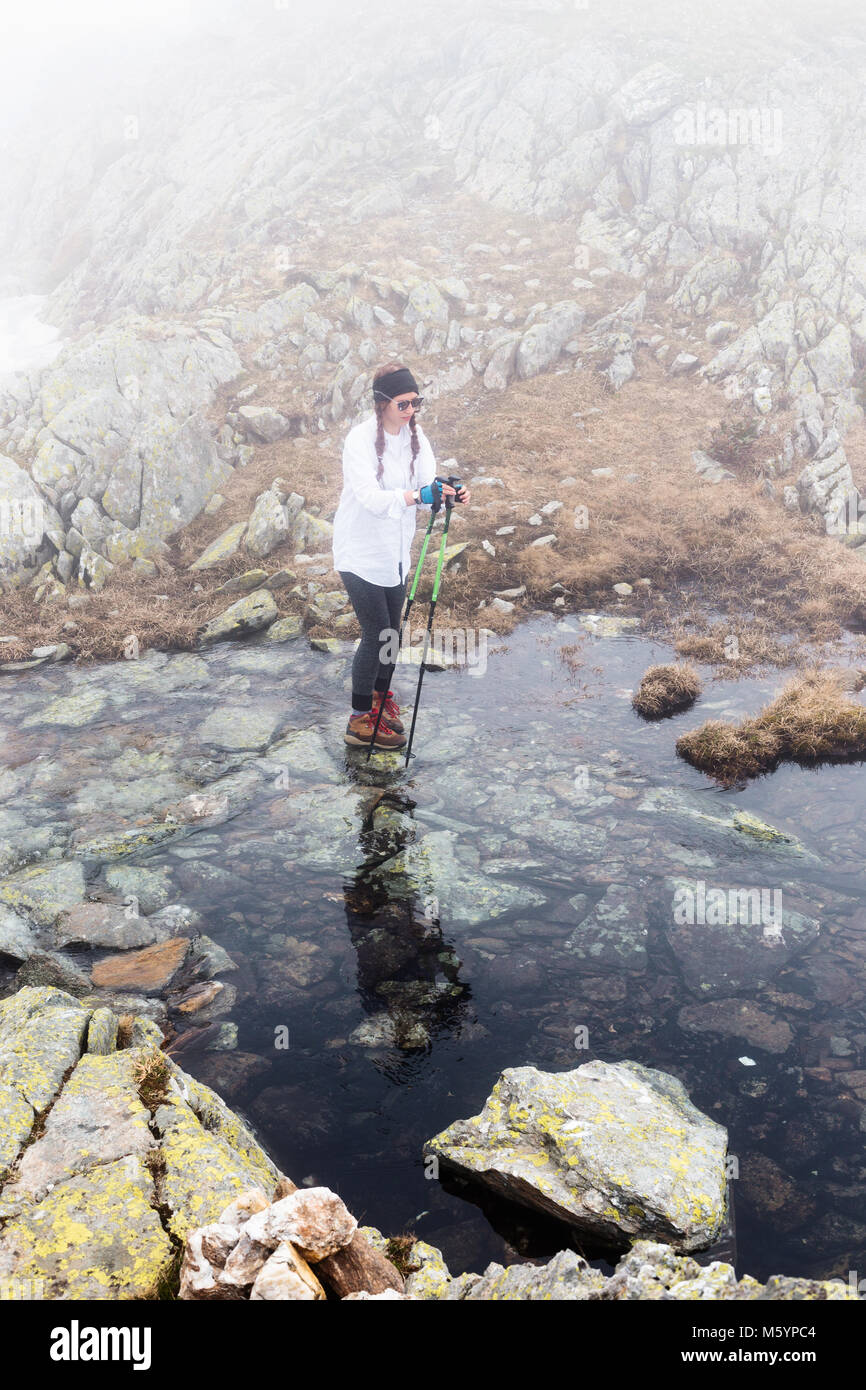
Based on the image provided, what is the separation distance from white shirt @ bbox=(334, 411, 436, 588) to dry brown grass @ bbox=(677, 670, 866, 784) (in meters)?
5.00

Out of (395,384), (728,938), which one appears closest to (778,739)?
(728,938)

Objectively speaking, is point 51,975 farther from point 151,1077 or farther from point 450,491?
point 450,491

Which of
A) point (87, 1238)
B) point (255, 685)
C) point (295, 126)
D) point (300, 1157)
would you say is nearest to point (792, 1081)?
point (300, 1157)

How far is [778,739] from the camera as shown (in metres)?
10.8

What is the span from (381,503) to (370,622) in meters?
1.68

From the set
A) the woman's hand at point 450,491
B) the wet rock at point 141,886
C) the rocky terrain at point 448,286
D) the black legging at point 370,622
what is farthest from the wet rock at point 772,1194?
the rocky terrain at point 448,286

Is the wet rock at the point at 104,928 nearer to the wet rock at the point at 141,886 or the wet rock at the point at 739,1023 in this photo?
the wet rock at the point at 141,886

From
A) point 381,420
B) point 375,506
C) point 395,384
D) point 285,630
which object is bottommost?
point 285,630

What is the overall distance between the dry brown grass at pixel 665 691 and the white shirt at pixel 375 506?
4807 mm

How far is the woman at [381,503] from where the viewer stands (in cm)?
884

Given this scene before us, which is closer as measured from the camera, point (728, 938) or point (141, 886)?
point (728, 938)

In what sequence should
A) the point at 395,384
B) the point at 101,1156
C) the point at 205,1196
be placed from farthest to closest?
1. the point at 395,384
2. the point at 101,1156
3. the point at 205,1196

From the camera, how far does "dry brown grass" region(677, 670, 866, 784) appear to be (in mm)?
10570

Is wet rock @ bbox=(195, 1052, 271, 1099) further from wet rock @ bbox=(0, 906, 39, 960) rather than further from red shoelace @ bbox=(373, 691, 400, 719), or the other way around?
red shoelace @ bbox=(373, 691, 400, 719)
